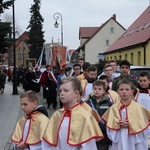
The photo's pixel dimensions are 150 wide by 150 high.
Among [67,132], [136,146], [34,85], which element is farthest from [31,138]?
[34,85]

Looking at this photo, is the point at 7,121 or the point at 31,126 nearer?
the point at 31,126

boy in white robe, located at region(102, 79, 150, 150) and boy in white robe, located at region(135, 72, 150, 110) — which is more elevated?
boy in white robe, located at region(135, 72, 150, 110)

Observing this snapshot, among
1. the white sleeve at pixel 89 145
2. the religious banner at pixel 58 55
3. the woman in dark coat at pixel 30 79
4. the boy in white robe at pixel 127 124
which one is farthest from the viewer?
the religious banner at pixel 58 55

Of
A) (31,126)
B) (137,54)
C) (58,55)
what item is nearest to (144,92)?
(31,126)

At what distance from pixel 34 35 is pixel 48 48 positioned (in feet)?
187

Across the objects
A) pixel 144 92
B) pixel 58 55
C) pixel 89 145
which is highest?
pixel 58 55

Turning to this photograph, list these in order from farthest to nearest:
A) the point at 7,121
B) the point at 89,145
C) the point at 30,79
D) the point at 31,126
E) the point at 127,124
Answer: the point at 30,79 < the point at 7,121 < the point at 127,124 < the point at 31,126 < the point at 89,145

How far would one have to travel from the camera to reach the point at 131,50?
3953 cm

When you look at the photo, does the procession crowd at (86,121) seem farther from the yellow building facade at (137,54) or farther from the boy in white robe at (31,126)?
the yellow building facade at (137,54)

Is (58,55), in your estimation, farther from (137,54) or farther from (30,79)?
(137,54)

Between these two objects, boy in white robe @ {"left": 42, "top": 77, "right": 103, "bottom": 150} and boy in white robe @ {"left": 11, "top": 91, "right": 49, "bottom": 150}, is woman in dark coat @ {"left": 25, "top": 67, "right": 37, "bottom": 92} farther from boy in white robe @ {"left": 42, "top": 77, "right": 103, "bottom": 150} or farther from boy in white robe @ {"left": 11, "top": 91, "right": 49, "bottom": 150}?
boy in white robe @ {"left": 42, "top": 77, "right": 103, "bottom": 150}

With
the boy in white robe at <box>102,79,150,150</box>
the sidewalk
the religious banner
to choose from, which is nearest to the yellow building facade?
the religious banner

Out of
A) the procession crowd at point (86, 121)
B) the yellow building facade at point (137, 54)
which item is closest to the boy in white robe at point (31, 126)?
the procession crowd at point (86, 121)

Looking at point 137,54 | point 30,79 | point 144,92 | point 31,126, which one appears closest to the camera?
point 31,126
